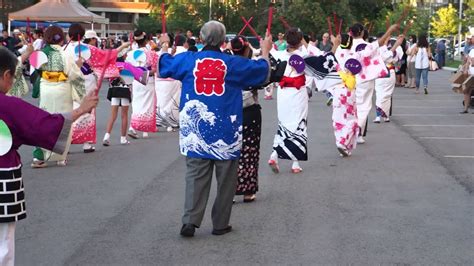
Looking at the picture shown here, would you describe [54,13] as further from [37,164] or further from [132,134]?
[37,164]

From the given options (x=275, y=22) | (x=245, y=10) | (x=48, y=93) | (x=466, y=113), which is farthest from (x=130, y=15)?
(x=48, y=93)

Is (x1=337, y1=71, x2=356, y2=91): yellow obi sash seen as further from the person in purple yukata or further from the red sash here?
the person in purple yukata

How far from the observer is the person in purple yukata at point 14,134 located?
4188 mm

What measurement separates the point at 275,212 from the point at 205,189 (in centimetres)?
123

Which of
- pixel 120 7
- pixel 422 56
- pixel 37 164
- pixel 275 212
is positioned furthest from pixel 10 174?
pixel 120 7

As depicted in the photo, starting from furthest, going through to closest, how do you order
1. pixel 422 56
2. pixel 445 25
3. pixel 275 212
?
pixel 445 25, pixel 422 56, pixel 275 212

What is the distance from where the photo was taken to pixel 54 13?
30.1 metres

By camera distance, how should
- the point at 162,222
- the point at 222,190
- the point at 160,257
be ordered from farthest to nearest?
the point at 162,222 → the point at 222,190 → the point at 160,257

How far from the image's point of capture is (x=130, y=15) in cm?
10662

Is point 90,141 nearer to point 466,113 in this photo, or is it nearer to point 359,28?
point 359,28

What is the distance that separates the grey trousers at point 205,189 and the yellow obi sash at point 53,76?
4229 millimetres

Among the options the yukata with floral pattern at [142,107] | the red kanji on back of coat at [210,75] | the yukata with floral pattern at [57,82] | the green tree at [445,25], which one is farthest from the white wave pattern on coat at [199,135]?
the green tree at [445,25]

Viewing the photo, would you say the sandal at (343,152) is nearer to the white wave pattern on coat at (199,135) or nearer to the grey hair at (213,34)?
the white wave pattern on coat at (199,135)

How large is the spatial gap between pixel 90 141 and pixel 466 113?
10250mm
